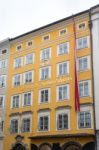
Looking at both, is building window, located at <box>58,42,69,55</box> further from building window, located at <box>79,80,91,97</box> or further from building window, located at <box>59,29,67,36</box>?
building window, located at <box>79,80,91,97</box>

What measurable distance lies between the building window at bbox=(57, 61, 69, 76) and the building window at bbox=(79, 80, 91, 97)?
2987 mm

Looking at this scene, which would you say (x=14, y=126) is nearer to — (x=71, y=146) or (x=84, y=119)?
(x=71, y=146)

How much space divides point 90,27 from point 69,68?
18.7 feet

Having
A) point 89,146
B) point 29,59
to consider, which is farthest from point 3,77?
point 89,146

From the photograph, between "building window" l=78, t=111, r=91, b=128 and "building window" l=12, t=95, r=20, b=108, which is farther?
"building window" l=12, t=95, r=20, b=108

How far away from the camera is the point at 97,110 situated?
1265 inches

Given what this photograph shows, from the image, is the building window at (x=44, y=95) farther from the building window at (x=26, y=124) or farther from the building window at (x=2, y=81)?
the building window at (x=2, y=81)

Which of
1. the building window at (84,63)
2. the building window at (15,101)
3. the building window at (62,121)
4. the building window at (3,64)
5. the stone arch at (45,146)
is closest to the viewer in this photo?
the building window at (62,121)

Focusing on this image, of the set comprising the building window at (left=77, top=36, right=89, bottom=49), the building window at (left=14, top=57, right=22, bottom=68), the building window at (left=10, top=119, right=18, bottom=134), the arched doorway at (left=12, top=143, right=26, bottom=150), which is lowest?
the arched doorway at (left=12, top=143, right=26, bottom=150)

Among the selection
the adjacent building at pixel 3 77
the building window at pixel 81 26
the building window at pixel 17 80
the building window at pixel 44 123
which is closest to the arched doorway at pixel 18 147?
the adjacent building at pixel 3 77

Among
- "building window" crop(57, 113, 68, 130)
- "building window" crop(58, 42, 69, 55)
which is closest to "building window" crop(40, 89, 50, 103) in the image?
"building window" crop(57, 113, 68, 130)

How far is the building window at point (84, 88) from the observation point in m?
33.7

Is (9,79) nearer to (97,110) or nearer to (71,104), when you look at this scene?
(71,104)

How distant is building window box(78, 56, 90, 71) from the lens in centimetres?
3477
